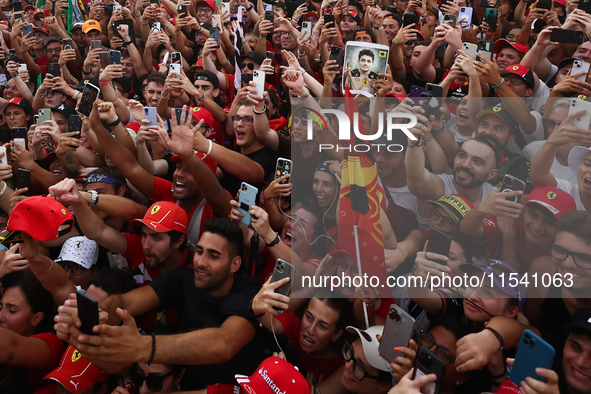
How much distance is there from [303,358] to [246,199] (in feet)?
3.66

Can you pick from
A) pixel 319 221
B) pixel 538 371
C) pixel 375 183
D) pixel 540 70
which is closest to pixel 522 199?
pixel 375 183

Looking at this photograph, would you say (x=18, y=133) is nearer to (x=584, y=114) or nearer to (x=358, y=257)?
(x=358, y=257)

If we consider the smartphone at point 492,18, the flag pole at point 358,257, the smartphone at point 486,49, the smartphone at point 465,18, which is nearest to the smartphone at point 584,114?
the smartphone at point 486,49

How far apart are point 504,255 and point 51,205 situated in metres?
2.78

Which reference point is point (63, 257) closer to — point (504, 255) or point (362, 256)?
point (362, 256)

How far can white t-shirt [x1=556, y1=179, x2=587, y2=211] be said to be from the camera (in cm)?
304

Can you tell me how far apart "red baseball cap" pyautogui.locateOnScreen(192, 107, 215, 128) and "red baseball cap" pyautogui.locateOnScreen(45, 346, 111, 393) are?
2624mm

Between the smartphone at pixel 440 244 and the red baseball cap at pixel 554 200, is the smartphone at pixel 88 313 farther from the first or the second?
the red baseball cap at pixel 554 200

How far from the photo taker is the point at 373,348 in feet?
8.37

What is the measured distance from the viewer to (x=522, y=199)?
10.4ft

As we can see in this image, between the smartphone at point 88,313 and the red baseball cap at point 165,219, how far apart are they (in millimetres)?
→ 1370

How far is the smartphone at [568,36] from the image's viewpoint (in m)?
4.14

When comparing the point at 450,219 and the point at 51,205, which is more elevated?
the point at 51,205

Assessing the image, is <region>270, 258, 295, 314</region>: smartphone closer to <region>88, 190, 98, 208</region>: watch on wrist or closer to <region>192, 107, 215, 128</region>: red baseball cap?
<region>88, 190, 98, 208</region>: watch on wrist
